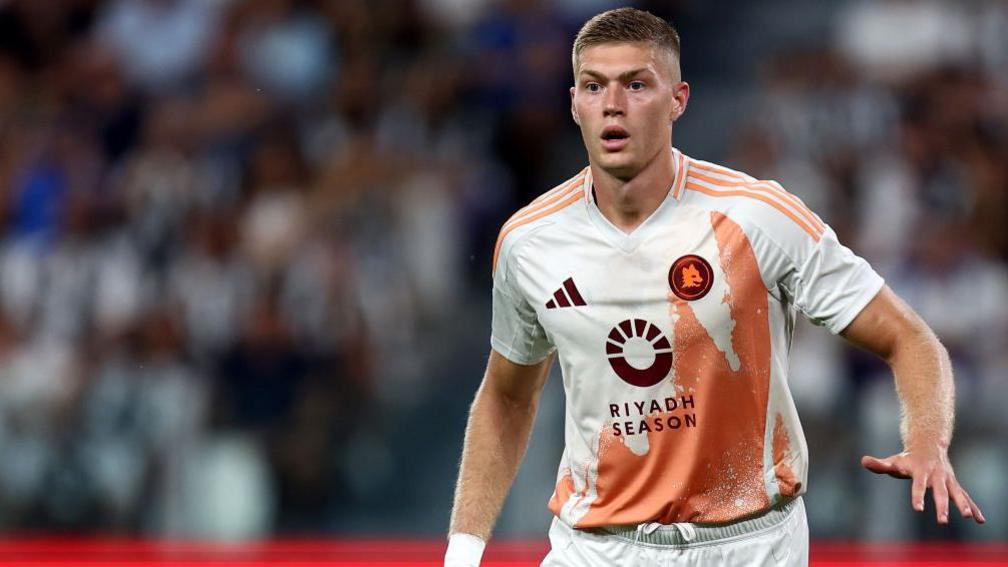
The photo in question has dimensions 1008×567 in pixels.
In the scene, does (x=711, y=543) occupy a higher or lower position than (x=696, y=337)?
lower

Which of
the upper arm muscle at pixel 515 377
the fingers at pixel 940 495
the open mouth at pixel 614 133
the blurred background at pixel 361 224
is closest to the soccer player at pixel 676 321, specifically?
→ the open mouth at pixel 614 133

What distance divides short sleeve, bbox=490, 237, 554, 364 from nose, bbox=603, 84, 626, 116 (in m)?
0.44

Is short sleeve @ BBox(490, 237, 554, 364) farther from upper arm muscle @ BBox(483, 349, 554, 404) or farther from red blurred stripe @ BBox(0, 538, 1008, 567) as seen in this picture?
red blurred stripe @ BBox(0, 538, 1008, 567)

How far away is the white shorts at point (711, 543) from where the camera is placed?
371 cm

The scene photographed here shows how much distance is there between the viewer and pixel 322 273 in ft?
29.0

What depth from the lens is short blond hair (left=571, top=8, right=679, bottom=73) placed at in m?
3.70

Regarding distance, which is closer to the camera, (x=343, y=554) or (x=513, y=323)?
(x=513, y=323)

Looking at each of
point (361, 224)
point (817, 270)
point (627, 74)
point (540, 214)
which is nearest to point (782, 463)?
point (817, 270)

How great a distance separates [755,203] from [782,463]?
1.83ft

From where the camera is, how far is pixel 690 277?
369cm

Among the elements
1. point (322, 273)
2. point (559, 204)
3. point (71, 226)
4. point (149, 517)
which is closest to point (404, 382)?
point (322, 273)

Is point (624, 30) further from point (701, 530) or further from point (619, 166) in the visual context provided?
point (701, 530)

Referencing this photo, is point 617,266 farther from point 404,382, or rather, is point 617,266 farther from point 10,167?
point 10,167

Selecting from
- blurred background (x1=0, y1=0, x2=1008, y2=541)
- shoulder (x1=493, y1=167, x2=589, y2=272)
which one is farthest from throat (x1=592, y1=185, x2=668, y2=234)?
blurred background (x1=0, y1=0, x2=1008, y2=541)
